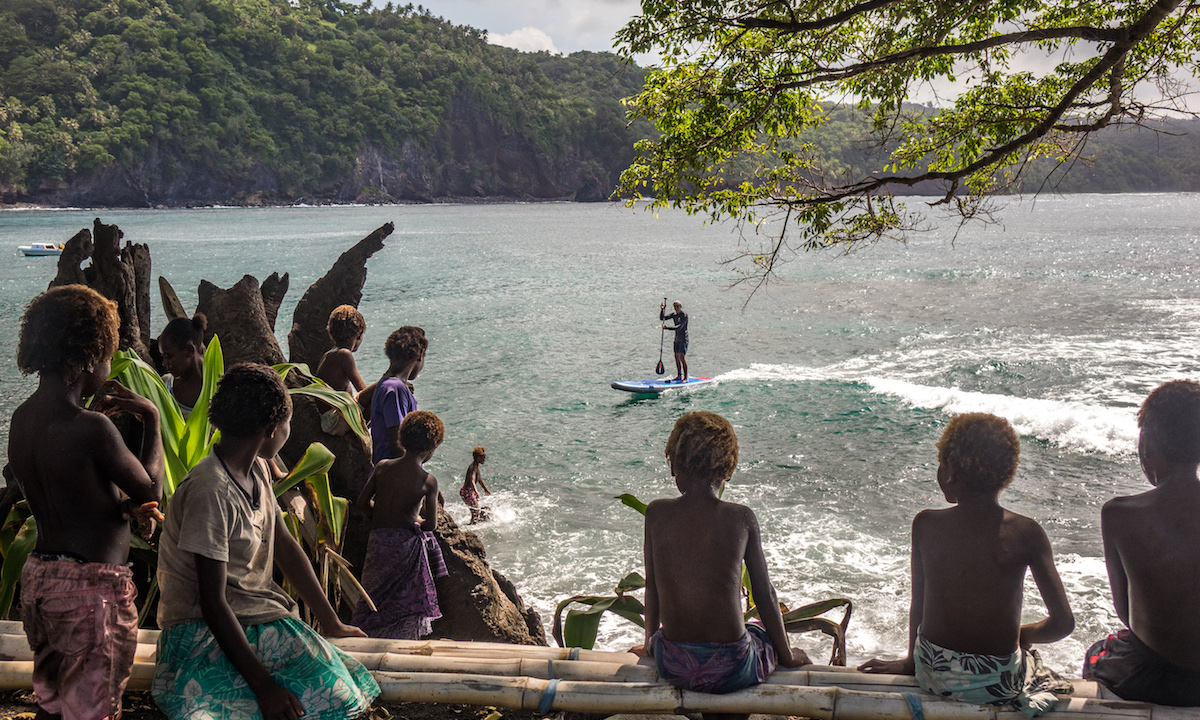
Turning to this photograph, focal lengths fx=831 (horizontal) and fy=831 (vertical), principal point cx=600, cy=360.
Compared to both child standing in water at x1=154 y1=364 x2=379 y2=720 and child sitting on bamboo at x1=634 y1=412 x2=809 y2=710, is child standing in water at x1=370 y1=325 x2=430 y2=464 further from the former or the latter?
child sitting on bamboo at x1=634 y1=412 x2=809 y2=710

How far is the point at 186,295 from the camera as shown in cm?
3456

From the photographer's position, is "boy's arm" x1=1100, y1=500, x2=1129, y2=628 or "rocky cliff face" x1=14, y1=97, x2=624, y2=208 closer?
"boy's arm" x1=1100, y1=500, x2=1129, y2=628

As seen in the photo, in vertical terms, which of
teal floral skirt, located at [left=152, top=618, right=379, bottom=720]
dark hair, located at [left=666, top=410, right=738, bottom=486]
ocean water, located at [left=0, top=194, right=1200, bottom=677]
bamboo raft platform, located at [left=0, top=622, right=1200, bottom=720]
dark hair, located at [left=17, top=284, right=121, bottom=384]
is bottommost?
ocean water, located at [left=0, top=194, right=1200, bottom=677]

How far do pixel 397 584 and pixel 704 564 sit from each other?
7.34 ft

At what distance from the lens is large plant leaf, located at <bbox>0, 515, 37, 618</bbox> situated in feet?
12.3

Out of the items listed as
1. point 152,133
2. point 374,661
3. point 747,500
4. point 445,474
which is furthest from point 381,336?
point 152,133

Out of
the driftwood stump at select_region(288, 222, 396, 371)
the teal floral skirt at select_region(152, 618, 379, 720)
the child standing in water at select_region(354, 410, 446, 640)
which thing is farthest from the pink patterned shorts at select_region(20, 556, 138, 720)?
the driftwood stump at select_region(288, 222, 396, 371)

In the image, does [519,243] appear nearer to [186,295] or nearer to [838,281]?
[838,281]

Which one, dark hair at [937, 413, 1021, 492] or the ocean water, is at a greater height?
dark hair at [937, 413, 1021, 492]

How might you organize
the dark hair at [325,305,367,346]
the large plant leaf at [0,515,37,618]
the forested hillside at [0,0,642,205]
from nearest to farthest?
1. the large plant leaf at [0,515,37,618]
2. the dark hair at [325,305,367,346]
3. the forested hillside at [0,0,642,205]

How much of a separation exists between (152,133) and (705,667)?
405ft

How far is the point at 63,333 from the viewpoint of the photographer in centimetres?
281

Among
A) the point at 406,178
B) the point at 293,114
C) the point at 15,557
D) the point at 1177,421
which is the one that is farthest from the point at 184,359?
the point at 406,178

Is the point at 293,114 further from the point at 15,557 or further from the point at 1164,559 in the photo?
the point at 1164,559
